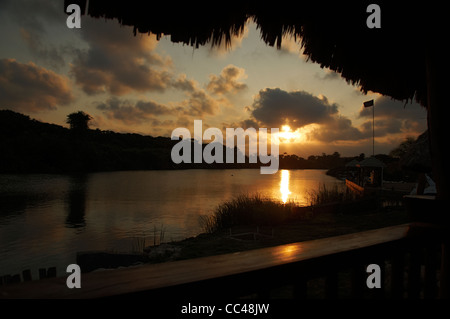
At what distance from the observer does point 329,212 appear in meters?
14.3

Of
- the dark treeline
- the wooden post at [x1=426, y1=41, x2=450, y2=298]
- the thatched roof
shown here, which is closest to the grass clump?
the thatched roof

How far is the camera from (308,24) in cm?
222

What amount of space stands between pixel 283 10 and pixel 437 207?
1588 millimetres

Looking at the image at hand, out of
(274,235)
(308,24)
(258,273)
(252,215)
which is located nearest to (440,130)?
(308,24)

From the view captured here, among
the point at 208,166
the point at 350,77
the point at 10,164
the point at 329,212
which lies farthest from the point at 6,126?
the point at 350,77

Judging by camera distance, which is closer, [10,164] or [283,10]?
[283,10]

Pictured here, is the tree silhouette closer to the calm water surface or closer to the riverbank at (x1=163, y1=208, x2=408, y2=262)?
the calm water surface

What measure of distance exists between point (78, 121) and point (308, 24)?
3573 inches

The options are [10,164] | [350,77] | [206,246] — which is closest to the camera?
[350,77]

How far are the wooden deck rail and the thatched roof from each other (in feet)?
4.60

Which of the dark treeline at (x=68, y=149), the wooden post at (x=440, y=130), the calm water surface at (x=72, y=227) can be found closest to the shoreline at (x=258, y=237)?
the calm water surface at (x=72, y=227)

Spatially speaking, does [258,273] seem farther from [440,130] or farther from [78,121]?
[78,121]

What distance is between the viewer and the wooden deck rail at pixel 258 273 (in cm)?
86
